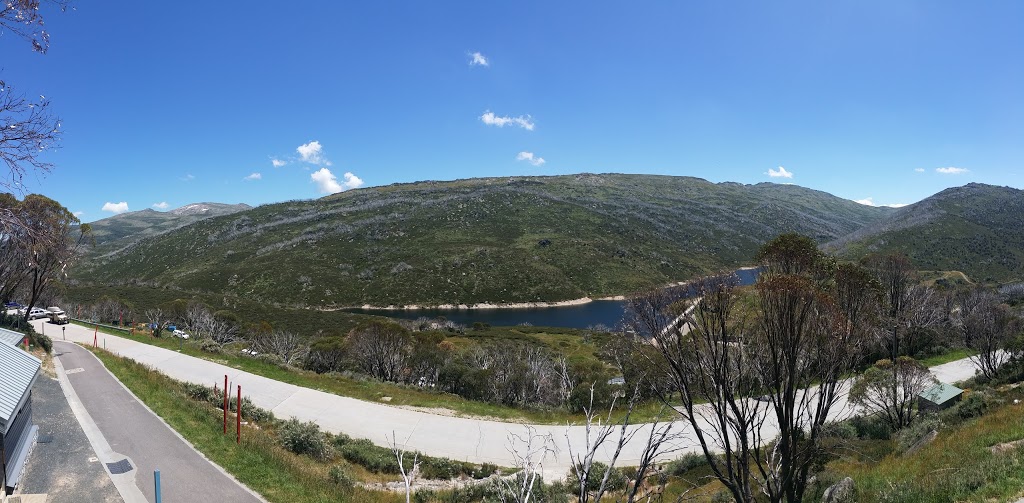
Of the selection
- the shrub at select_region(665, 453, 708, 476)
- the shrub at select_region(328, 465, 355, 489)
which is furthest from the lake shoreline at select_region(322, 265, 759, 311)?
the shrub at select_region(328, 465, 355, 489)

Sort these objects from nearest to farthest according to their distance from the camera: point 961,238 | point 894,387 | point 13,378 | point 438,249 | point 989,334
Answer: point 13,378
point 894,387
point 989,334
point 961,238
point 438,249

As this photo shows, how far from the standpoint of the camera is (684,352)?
995 cm

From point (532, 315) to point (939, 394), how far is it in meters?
70.3

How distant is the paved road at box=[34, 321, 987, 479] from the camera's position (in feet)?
45.9

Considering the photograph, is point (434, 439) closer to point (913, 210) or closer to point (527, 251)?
point (527, 251)

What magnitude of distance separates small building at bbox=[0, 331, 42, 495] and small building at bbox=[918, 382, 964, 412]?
90.7ft

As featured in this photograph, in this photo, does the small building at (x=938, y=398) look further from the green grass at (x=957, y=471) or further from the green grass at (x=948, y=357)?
the green grass at (x=948, y=357)

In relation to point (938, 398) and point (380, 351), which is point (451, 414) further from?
point (938, 398)

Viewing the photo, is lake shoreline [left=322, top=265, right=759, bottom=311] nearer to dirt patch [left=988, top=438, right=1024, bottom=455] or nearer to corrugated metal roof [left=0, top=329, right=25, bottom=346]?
corrugated metal roof [left=0, top=329, right=25, bottom=346]

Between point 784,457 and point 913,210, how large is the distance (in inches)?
7489

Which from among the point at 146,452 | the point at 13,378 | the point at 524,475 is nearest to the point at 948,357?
the point at 524,475

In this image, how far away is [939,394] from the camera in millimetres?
18375

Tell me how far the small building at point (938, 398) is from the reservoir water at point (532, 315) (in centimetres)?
5913

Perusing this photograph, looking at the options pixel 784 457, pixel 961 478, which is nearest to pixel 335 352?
pixel 784 457
